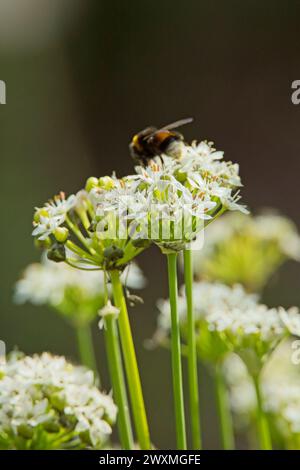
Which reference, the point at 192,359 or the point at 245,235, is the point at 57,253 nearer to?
the point at 192,359

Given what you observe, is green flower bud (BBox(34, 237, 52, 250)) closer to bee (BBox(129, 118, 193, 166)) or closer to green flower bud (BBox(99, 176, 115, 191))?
green flower bud (BBox(99, 176, 115, 191))


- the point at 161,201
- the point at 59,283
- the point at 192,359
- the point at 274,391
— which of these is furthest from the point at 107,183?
the point at 59,283

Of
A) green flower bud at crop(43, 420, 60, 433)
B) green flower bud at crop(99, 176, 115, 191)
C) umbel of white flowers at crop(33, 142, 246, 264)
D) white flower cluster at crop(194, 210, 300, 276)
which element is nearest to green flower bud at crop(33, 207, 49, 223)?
umbel of white flowers at crop(33, 142, 246, 264)

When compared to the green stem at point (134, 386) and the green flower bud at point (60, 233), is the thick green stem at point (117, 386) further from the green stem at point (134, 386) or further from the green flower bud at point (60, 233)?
the green flower bud at point (60, 233)

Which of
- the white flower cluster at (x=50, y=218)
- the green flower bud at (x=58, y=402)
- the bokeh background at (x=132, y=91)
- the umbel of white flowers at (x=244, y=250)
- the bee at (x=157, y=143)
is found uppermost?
the bokeh background at (x=132, y=91)

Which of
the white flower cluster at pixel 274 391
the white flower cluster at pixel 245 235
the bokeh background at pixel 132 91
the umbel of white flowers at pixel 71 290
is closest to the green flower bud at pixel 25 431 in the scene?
the white flower cluster at pixel 274 391
